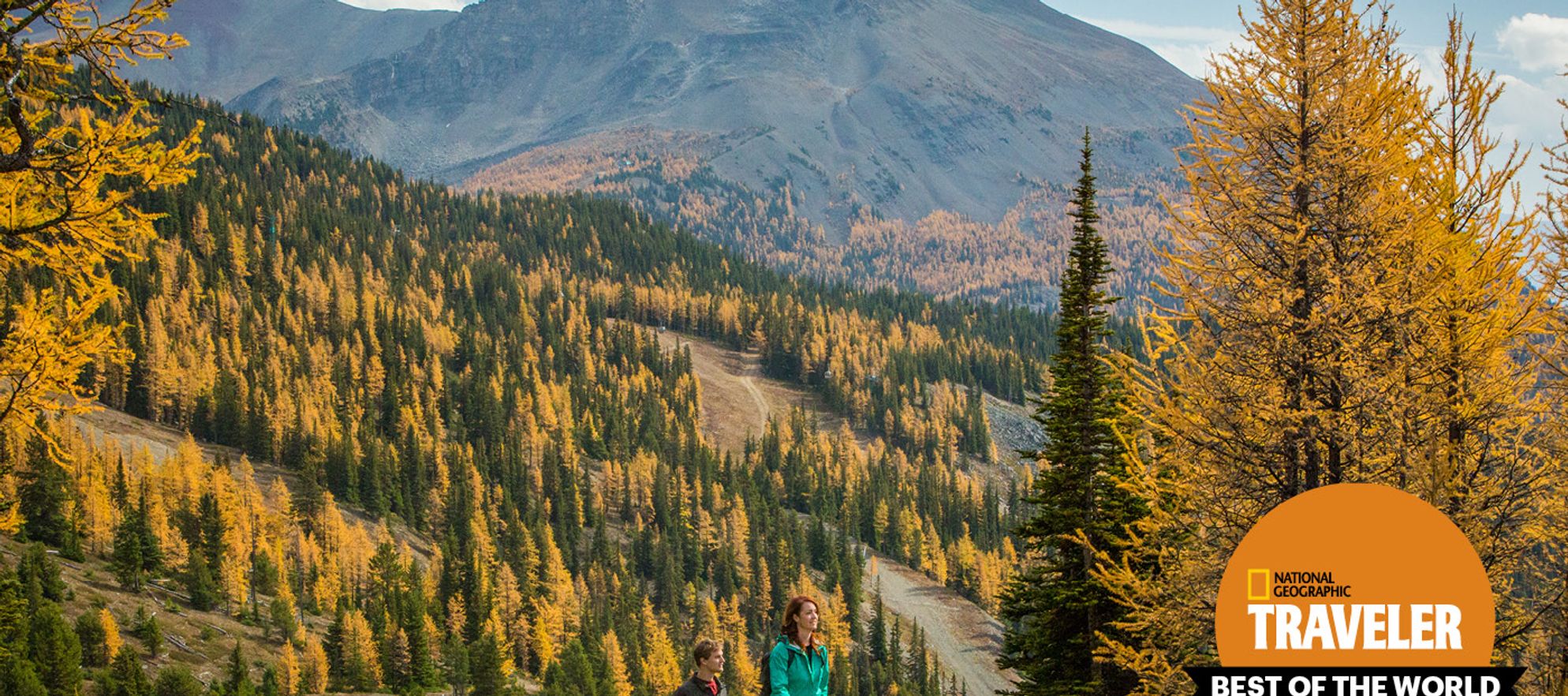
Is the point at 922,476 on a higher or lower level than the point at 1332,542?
lower

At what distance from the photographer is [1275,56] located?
51.0 ft

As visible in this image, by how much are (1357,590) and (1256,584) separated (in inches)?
43.3

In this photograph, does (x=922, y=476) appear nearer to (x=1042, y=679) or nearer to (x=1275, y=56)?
(x=1042, y=679)

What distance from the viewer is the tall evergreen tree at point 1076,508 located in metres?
24.5

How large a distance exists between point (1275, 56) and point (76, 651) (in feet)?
286

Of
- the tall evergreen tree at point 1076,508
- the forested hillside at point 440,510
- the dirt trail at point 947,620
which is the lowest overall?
the dirt trail at point 947,620

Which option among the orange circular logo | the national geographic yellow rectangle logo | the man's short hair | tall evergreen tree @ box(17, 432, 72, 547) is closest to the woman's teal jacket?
the man's short hair

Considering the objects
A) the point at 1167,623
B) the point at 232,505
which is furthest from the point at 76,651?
the point at 1167,623

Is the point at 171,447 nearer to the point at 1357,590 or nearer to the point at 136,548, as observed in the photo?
the point at 136,548

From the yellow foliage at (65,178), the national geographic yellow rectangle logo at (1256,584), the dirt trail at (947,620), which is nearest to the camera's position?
the yellow foliage at (65,178)

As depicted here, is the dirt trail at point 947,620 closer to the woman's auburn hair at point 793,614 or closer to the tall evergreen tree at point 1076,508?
the tall evergreen tree at point 1076,508

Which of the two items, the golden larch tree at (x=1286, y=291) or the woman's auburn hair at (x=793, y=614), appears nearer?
the woman's auburn hair at (x=793, y=614)

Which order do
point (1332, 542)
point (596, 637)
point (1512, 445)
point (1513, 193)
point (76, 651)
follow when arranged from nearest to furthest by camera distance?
point (1332, 542) < point (1513, 193) < point (1512, 445) < point (76, 651) < point (596, 637)

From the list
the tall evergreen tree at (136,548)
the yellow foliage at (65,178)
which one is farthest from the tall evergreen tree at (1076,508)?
the tall evergreen tree at (136,548)
